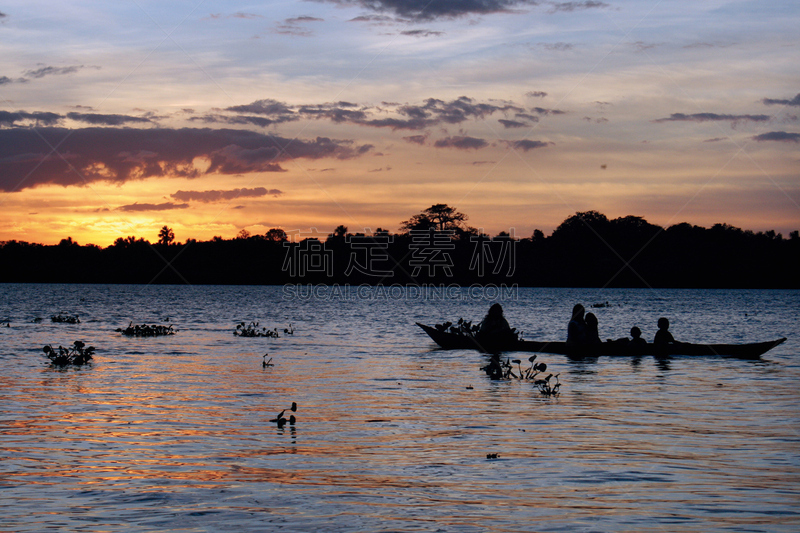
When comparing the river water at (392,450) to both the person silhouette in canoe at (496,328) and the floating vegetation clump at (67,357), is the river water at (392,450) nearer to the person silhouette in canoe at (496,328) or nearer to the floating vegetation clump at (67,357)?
the floating vegetation clump at (67,357)

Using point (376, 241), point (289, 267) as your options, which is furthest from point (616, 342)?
point (289, 267)

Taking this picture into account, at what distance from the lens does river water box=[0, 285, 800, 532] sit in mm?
7473

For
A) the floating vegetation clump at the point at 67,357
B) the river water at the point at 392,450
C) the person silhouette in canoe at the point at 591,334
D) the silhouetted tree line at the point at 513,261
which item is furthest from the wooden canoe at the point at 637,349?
the silhouetted tree line at the point at 513,261

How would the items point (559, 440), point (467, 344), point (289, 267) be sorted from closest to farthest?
point (559, 440), point (467, 344), point (289, 267)

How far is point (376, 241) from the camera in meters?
120

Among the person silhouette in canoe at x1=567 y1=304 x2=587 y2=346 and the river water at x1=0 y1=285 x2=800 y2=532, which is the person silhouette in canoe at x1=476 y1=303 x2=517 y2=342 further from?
the river water at x1=0 y1=285 x2=800 y2=532

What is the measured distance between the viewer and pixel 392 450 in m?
10.5

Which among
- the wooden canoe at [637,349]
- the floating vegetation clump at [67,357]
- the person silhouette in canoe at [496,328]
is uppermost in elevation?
the person silhouette in canoe at [496,328]

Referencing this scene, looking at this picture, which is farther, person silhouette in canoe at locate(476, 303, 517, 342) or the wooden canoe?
person silhouette in canoe at locate(476, 303, 517, 342)

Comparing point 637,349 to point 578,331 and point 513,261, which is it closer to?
point 578,331

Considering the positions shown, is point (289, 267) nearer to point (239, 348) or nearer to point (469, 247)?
point (469, 247)

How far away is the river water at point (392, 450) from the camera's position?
294 inches

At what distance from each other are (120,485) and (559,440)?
256 inches

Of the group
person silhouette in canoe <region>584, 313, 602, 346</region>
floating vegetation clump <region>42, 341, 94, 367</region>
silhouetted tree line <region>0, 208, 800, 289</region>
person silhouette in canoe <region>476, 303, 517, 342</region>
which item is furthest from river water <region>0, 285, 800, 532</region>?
silhouetted tree line <region>0, 208, 800, 289</region>
